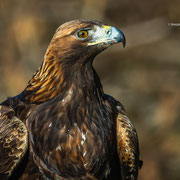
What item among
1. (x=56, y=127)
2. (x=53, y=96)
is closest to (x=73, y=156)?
(x=56, y=127)

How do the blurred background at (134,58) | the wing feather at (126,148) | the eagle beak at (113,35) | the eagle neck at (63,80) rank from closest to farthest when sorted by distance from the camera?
the eagle beak at (113,35)
the eagle neck at (63,80)
the wing feather at (126,148)
the blurred background at (134,58)

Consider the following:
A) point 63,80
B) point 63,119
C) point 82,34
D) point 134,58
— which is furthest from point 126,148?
point 134,58

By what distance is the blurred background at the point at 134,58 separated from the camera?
1123cm

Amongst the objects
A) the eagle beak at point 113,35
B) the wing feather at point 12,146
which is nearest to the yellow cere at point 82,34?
the eagle beak at point 113,35

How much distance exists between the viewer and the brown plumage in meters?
4.64

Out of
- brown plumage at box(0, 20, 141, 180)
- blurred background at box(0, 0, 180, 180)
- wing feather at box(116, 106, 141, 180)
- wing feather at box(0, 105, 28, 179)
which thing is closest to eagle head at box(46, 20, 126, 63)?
brown plumage at box(0, 20, 141, 180)

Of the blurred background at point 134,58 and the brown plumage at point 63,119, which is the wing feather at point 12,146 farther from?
the blurred background at point 134,58

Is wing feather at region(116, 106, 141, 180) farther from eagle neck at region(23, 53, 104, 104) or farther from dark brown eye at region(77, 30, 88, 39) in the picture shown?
dark brown eye at region(77, 30, 88, 39)

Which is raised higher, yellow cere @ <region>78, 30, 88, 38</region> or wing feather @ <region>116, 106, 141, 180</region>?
yellow cere @ <region>78, 30, 88, 38</region>

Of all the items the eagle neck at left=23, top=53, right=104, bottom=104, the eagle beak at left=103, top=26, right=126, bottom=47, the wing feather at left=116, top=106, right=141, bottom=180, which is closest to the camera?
the eagle beak at left=103, top=26, right=126, bottom=47

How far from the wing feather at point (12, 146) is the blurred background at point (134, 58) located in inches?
245

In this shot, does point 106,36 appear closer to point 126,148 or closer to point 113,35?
point 113,35

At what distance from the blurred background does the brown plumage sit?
20.3 ft

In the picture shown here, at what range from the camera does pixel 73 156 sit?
4.71 m
